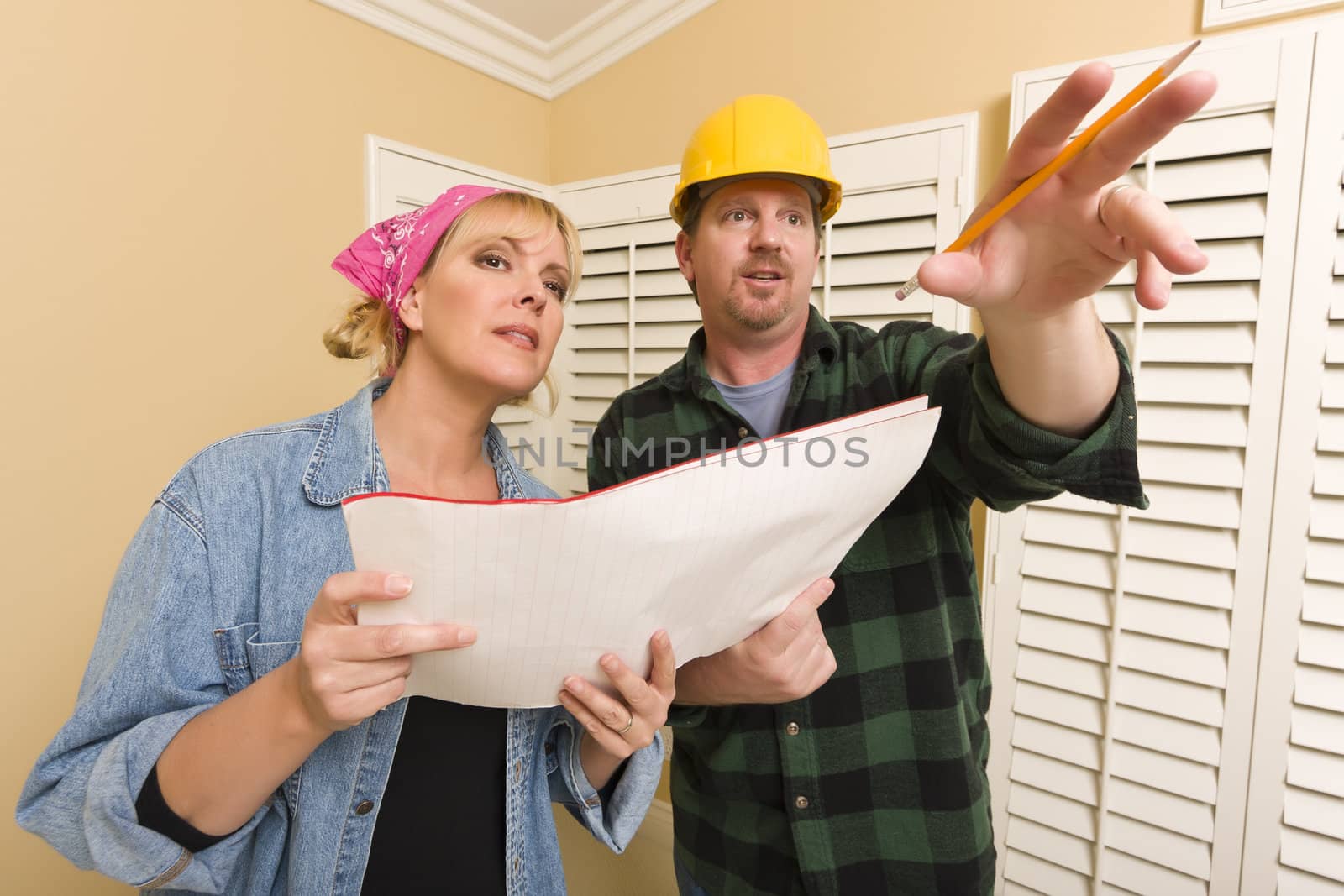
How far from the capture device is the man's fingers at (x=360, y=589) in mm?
488

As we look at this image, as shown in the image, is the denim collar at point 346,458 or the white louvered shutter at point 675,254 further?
the white louvered shutter at point 675,254

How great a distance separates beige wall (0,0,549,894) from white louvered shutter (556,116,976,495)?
73 cm

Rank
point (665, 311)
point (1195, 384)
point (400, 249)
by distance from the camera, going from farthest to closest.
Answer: point (665, 311) < point (1195, 384) < point (400, 249)

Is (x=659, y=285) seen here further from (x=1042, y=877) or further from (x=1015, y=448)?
(x=1042, y=877)

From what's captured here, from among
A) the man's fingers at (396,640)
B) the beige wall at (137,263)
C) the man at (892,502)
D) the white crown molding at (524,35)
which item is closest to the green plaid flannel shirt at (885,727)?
the man at (892,502)

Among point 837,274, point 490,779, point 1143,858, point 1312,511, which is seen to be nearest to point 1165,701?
point 1143,858

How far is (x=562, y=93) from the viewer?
2289 mm

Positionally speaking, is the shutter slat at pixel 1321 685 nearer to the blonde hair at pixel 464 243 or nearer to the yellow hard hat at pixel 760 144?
the yellow hard hat at pixel 760 144

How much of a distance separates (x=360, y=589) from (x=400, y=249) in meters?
0.59

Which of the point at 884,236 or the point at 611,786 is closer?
the point at 611,786

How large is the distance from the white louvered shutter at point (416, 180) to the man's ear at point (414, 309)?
2.22 feet

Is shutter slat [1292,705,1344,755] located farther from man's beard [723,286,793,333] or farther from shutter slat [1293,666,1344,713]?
man's beard [723,286,793,333]

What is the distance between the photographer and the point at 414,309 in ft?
3.09

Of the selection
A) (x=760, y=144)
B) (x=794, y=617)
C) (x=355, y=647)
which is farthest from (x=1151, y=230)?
(x=760, y=144)
